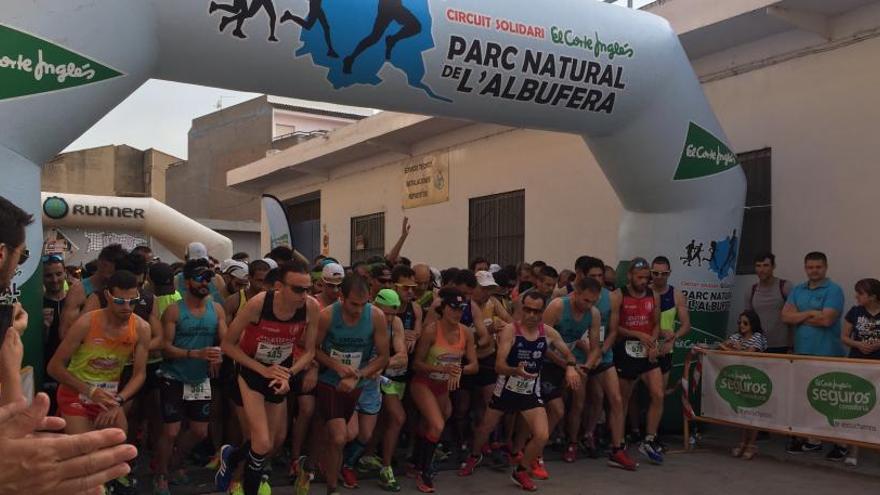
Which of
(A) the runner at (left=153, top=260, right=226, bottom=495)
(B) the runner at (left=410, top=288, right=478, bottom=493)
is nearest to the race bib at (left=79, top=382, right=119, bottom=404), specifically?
(A) the runner at (left=153, top=260, right=226, bottom=495)

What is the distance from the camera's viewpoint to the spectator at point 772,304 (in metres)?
9.14

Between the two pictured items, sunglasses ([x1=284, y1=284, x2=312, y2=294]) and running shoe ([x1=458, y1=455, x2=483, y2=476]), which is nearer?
sunglasses ([x1=284, y1=284, x2=312, y2=294])

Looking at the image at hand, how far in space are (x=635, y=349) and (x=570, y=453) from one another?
121 centimetres

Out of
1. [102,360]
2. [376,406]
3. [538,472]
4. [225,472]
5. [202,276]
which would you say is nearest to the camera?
[102,360]

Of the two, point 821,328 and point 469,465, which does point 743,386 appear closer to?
point 821,328

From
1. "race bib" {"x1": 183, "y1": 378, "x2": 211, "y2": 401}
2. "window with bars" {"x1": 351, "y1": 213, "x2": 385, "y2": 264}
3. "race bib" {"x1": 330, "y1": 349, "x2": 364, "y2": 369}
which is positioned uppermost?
"window with bars" {"x1": 351, "y1": 213, "x2": 385, "y2": 264}

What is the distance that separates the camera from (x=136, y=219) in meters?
19.0

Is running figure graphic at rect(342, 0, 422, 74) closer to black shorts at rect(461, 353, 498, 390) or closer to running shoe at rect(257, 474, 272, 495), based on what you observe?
black shorts at rect(461, 353, 498, 390)

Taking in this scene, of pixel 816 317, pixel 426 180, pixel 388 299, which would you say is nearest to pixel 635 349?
pixel 816 317

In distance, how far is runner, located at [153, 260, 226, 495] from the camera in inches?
255

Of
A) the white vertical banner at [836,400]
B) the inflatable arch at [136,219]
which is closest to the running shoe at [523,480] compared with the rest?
the white vertical banner at [836,400]

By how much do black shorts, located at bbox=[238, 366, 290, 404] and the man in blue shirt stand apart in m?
5.39

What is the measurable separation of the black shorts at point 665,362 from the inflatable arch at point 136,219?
12357 mm

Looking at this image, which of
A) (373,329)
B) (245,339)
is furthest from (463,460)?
(245,339)
